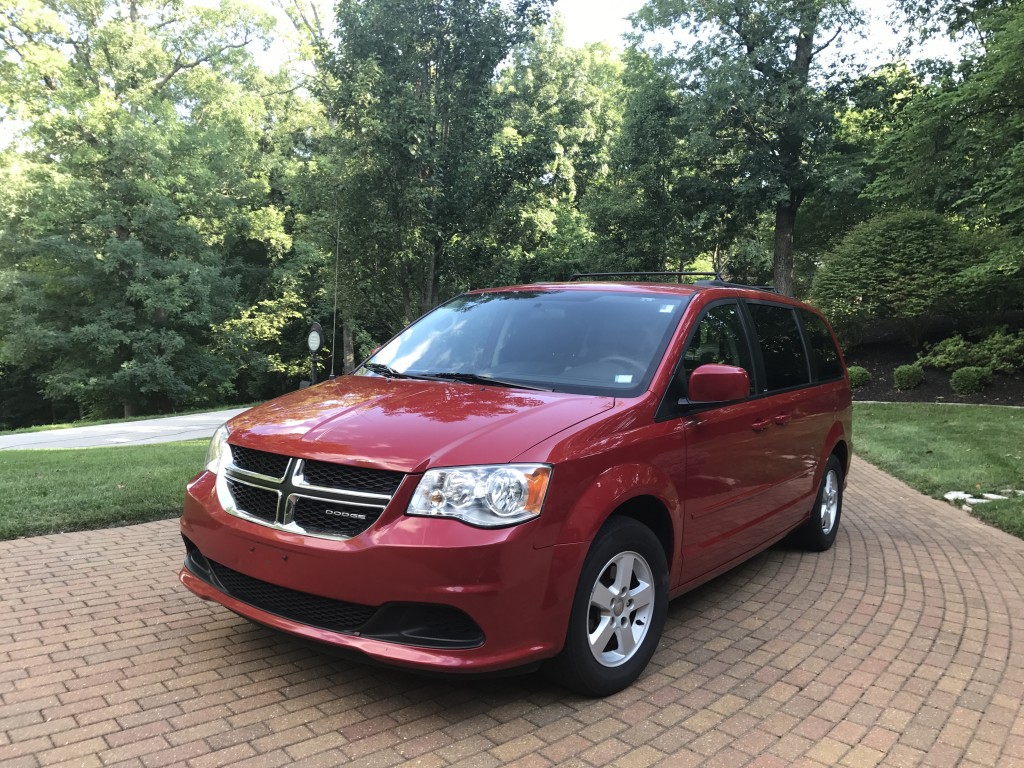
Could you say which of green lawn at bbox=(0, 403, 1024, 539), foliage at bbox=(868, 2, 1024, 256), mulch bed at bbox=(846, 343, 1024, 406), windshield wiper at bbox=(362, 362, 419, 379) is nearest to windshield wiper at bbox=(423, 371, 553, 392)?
windshield wiper at bbox=(362, 362, 419, 379)

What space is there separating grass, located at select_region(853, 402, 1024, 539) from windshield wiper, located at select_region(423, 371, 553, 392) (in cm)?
523

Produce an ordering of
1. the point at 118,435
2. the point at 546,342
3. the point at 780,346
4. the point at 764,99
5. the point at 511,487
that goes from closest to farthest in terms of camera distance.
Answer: the point at 511,487 → the point at 546,342 → the point at 780,346 → the point at 118,435 → the point at 764,99

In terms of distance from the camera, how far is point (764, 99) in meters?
21.0

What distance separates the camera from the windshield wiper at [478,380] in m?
3.52

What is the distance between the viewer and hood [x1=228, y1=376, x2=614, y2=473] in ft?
9.05

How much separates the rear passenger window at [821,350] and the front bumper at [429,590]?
3396 millimetres

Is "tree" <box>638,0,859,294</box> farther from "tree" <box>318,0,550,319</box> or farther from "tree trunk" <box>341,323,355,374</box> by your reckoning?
"tree trunk" <box>341,323,355,374</box>

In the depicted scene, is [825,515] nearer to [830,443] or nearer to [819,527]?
[819,527]

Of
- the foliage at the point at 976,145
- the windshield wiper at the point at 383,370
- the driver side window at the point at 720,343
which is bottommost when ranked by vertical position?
the windshield wiper at the point at 383,370

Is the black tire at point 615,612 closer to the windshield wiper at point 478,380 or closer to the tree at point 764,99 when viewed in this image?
the windshield wiper at point 478,380

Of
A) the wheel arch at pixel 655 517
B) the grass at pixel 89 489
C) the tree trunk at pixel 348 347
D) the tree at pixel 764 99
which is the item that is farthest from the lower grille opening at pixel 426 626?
the tree trunk at pixel 348 347

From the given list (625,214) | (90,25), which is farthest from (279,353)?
(625,214)

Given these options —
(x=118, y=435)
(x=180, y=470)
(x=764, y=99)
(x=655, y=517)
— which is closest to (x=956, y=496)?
(x=655, y=517)

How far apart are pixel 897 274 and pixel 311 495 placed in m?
18.4
